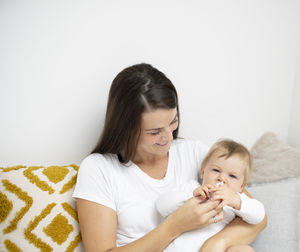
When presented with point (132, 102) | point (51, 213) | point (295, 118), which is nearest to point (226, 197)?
point (132, 102)

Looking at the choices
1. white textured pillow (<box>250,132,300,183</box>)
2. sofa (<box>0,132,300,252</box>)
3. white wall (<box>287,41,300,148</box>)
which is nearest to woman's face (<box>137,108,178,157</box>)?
sofa (<box>0,132,300,252</box>)

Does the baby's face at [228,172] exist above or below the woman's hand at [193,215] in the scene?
above

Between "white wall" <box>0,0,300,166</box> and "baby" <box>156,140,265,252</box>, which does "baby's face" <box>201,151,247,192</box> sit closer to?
"baby" <box>156,140,265,252</box>

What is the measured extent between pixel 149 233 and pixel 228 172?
18.1 inches

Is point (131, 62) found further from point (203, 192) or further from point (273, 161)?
point (273, 161)

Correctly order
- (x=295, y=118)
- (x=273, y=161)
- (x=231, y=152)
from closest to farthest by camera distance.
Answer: (x=231, y=152) < (x=273, y=161) < (x=295, y=118)

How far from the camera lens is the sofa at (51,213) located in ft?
4.34

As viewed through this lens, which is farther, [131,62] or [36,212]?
[131,62]

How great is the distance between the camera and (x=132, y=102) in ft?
4.34

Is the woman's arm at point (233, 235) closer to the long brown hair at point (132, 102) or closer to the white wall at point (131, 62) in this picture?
the long brown hair at point (132, 102)

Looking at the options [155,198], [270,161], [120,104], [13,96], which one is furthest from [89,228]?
[270,161]

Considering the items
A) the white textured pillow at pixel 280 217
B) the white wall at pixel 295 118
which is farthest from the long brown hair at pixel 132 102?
the white wall at pixel 295 118

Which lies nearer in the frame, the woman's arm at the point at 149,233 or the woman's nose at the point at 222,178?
the woman's arm at the point at 149,233

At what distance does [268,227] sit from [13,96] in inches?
55.4
